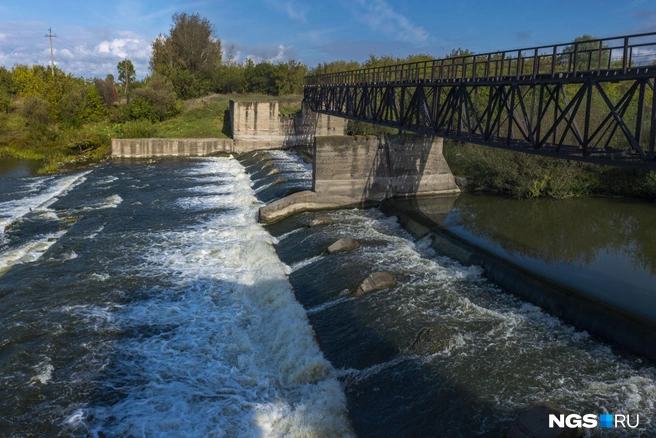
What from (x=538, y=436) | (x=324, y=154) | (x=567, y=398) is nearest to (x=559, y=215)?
(x=324, y=154)

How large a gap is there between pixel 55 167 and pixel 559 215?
3086 centimetres

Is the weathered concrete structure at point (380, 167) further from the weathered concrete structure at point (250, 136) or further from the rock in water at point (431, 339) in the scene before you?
the weathered concrete structure at point (250, 136)

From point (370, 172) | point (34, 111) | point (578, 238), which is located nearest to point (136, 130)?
point (34, 111)

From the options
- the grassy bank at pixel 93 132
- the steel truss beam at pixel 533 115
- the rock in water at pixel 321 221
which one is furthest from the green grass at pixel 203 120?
the rock in water at pixel 321 221

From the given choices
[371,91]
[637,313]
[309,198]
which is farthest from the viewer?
[371,91]

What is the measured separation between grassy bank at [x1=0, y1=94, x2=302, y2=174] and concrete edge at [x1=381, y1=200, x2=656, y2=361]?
99.3ft

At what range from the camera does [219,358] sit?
11188 mm

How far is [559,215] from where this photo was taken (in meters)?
20.4

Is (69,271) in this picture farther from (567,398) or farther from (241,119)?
(241,119)

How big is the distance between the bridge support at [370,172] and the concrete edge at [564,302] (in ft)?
23.6

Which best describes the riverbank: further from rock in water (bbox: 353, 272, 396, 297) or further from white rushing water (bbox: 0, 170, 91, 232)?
white rushing water (bbox: 0, 170, 91, 232)

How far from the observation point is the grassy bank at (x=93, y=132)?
4053 cm

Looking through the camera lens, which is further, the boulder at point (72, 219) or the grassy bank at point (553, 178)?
the grassy bank at point (553, 178)

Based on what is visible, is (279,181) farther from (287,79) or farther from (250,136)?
(287,79)
